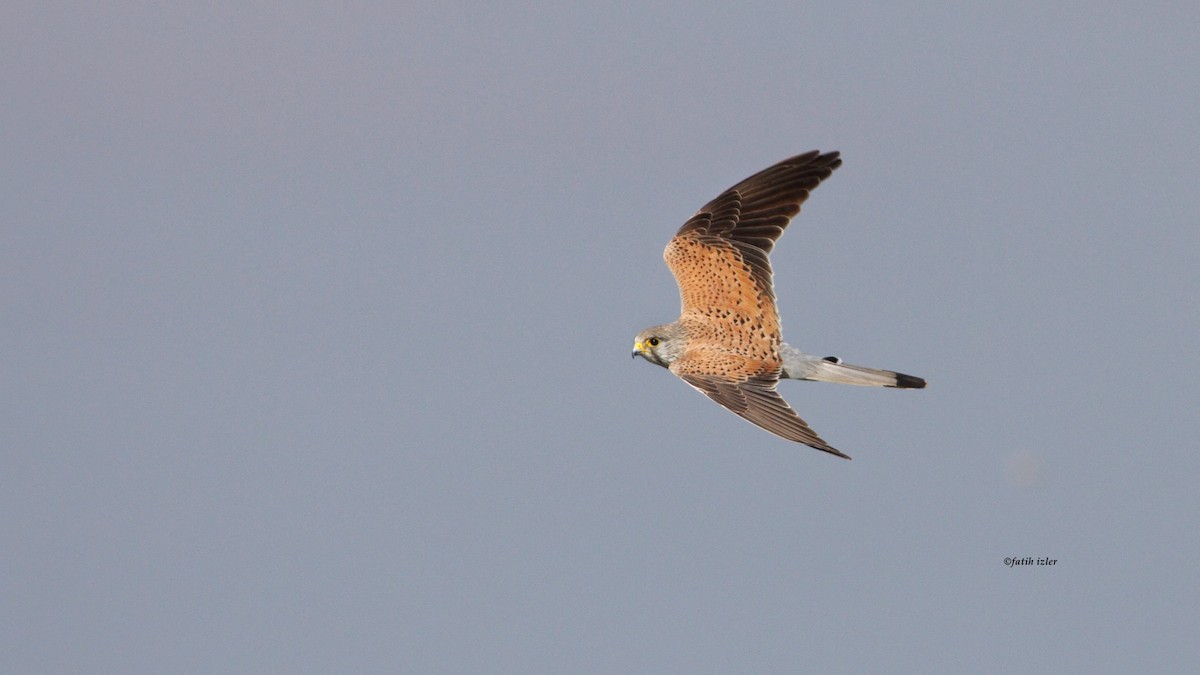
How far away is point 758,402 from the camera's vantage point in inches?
512

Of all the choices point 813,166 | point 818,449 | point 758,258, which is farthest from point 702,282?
point 818,449

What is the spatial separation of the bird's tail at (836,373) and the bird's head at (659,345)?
0.94 metres

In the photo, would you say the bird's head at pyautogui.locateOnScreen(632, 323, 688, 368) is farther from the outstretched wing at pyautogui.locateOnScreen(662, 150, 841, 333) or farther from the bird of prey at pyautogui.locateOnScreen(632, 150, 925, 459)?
the outstretched wing at pyautogui.locateOnScreen(662, 150, 841, 333)

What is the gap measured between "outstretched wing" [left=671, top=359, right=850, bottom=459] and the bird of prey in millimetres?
11

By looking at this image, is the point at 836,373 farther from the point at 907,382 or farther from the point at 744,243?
the point at 744,243

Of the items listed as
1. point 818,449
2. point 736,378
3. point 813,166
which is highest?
point 813,166

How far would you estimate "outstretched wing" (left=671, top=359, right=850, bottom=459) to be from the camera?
1226 cm

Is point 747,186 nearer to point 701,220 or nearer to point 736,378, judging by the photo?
point 701,220

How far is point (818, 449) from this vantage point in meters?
11.8

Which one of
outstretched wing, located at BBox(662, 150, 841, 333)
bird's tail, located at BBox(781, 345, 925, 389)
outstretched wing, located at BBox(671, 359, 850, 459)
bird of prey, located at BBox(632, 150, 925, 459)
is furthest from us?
outstretched wing, located at BBox(662, 150, 841, 333)

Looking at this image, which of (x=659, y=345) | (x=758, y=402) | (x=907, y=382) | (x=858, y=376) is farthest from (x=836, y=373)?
(x=659, y=345)

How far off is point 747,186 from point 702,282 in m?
0.97

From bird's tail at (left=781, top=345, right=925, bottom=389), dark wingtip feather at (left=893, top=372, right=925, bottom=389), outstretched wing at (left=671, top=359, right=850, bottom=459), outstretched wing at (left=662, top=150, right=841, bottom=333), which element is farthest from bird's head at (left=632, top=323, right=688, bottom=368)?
dark wingtip feather at (left=893, top=372, right=925, bottom=389)

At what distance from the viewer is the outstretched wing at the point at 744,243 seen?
1416 cm
